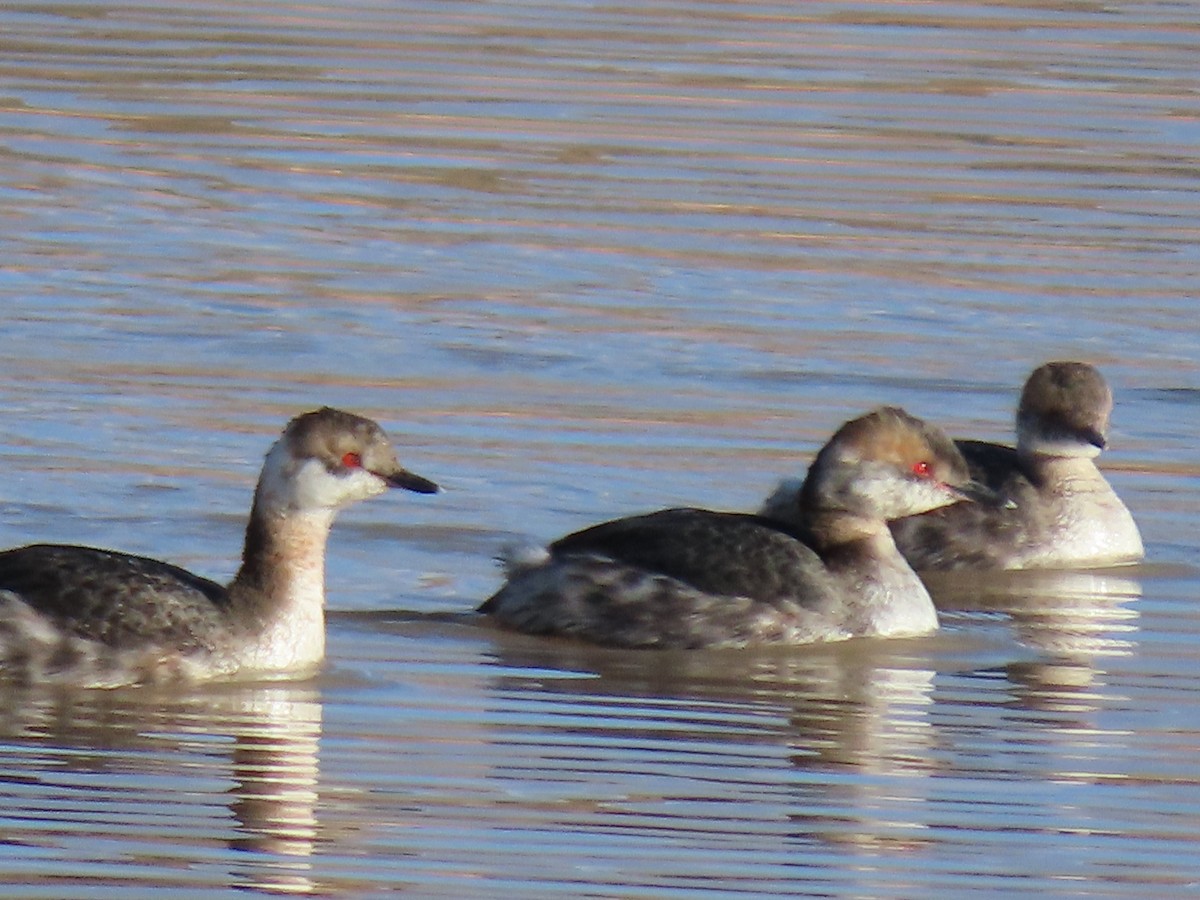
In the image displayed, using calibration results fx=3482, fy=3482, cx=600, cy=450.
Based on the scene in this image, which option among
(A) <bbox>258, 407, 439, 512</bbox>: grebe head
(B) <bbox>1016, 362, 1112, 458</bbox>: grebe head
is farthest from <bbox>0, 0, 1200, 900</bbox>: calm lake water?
(A) <bbox>258, 407, 439, 512</bbox>: grebe head

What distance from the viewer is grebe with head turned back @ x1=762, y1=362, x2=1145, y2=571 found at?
1316cm

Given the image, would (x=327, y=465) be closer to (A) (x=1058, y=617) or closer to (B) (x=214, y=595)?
(B) (x=214, y=595)

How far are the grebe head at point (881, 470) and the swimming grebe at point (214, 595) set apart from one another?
5.86 feet

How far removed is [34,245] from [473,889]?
10.4 meters

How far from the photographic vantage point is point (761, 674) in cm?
1109

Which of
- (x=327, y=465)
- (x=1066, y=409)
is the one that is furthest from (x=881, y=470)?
(x=327, y=465)

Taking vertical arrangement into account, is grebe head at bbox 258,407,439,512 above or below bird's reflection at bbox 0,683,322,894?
above

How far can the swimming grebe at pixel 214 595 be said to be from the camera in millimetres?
10188

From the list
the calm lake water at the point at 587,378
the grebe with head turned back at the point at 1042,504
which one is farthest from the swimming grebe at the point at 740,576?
the grebe with head turned back at the point at 1042,504

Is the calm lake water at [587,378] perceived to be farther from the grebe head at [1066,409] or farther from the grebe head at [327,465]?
the grebe head at [327,465]

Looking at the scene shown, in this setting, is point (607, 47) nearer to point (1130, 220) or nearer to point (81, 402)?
point (1130, 220)

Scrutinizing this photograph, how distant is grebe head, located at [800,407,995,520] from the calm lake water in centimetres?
49

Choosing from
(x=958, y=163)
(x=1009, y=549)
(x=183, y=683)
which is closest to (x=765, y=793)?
(x=183, y=683)

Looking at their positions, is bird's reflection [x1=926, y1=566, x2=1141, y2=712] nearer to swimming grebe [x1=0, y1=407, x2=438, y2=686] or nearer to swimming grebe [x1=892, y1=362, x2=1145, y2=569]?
swimming grebe [x1=892, y1=362, x2=1145, y2=569]
